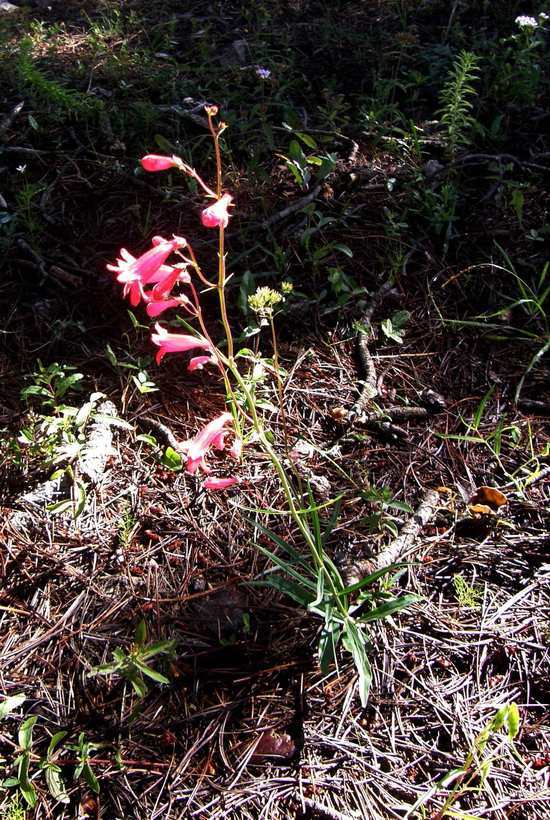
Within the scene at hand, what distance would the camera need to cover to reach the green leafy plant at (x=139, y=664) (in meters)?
1.68

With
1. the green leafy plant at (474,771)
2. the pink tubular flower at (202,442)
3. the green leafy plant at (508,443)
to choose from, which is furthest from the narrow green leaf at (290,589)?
the green leafy plant at (508,443)

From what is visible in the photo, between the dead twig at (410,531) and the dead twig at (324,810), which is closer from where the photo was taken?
the dead twig at (324,810)

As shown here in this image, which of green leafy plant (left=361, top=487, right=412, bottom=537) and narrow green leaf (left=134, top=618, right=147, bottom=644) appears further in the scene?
green leafy plant (left=361, top=487, right=412, bottom=537)

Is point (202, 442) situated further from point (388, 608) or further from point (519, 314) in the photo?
point (519, 314)

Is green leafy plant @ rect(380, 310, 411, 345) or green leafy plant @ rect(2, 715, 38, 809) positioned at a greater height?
green leafy plant @ rect(380, 310, 411, 345)

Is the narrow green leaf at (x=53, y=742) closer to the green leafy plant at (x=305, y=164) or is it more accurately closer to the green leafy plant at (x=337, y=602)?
the green leafy plant at (x=337, y=602)

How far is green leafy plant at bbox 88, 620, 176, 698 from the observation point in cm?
168

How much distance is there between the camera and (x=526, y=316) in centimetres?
270

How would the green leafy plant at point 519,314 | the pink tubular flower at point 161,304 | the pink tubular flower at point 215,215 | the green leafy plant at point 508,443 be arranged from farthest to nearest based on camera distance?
the green leafy plant at point 519,314
the green leafy plant at point 508,443
the pink tubular flower at point 161,304
the pink tubular flower at point 215,215

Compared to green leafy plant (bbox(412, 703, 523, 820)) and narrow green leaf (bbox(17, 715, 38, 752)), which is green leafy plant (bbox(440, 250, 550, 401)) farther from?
narrow green leaf (bbox(17, 715, 38, 752))

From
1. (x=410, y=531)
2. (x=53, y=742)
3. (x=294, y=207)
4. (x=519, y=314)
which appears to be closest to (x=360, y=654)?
(x=410, y=531)

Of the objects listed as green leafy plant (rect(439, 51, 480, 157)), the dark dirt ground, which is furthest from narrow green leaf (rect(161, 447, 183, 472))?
green leafy plant (rect(439, 51, 480, 157))

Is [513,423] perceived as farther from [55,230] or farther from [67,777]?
[55,230]

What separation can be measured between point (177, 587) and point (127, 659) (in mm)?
302
